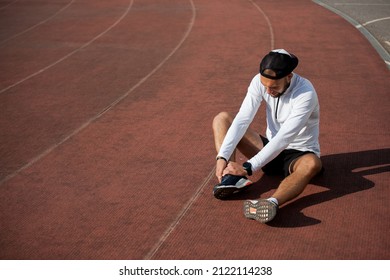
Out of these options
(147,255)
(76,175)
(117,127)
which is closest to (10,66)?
(117,127)

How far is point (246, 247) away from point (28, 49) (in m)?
7.57

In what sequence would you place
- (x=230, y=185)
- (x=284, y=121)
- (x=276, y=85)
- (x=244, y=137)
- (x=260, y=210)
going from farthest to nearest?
(x=244, y=137) → (x=284, y=121) → (x=230, y=185) → (x=276, y=85) → (x=260, y=210)

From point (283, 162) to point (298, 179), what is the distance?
14.9 inches

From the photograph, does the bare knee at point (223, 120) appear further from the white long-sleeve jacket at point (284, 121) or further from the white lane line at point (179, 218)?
the white lane line at point (179, 218)

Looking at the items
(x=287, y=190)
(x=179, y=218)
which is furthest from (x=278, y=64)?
(x=179, y=218)

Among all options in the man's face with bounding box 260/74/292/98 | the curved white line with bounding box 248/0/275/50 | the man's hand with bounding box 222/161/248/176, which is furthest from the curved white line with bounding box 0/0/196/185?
the man's face with bounding box 260/74/292/98

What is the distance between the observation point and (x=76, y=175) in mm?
5750

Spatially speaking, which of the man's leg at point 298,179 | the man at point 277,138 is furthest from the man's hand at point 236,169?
the man's leg at point 298,179

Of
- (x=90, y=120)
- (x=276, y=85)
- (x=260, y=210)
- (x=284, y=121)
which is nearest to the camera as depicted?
(x=260, y=210)

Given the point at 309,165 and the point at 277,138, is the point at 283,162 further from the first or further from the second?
the point at 277,138

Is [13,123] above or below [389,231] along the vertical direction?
below

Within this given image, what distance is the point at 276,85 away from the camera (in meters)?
4.83
